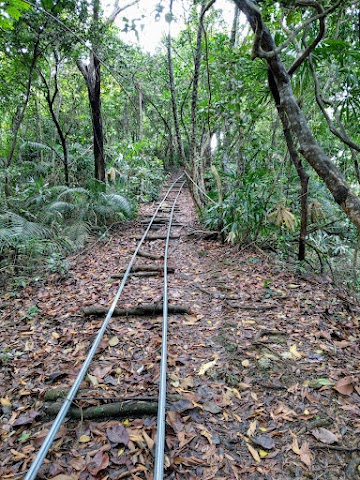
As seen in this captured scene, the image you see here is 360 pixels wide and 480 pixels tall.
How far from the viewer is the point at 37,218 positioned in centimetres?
731

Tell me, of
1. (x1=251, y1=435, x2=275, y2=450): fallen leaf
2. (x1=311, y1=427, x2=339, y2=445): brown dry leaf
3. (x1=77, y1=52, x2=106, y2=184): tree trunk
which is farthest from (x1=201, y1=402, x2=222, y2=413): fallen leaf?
(x1=77, y1=52, x2=106, y2=184): tree trunk

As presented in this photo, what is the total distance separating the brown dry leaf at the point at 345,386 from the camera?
2910 mm

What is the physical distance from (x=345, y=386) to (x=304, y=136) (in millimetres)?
2582

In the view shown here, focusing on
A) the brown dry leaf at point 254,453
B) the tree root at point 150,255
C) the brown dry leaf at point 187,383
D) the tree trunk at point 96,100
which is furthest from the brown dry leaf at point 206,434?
the tree trunk at point 96,100

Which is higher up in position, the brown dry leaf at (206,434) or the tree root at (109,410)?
the tree root at (109,410)

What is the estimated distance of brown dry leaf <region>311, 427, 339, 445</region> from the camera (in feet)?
8.02

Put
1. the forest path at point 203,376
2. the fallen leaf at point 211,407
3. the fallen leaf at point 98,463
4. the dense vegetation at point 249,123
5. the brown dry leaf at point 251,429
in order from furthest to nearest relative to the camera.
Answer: the dense vegetation at point 249,123, the fallen leaf at point 211,407, the brown dry leaf at point 251,429, the forest path at point 203,376, the fallen leaf at point 98,463

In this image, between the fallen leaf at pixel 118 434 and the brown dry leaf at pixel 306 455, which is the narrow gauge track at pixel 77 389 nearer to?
the fallen leaf at pixel 118 434

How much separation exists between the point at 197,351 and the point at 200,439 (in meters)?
1.17

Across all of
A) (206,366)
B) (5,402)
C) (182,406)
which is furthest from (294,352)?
(5,402)

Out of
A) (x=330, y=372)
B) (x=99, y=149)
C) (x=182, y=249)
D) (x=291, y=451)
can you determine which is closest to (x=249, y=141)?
(x=182, y=249)

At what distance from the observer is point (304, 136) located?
3.52 m

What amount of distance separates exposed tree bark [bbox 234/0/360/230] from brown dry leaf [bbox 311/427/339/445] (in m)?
1.73

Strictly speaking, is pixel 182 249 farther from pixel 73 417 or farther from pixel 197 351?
pixel 73 417
